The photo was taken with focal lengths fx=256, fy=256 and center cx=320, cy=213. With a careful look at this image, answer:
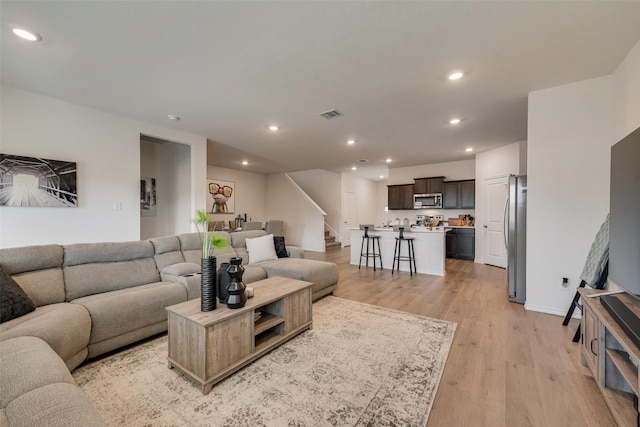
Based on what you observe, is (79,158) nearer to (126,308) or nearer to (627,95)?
(126,308)

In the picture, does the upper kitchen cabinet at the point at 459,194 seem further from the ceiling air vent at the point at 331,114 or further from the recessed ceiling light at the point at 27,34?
the recessed ceiling light at the point at 27,34

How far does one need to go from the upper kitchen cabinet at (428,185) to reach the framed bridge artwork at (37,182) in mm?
7517

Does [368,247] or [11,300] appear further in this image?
[368,247]

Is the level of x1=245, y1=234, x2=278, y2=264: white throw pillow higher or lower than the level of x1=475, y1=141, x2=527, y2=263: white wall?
lower

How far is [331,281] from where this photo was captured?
148 inches

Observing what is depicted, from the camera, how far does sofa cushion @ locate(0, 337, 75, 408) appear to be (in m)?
1.12

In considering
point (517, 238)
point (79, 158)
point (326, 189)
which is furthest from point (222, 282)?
point (326, 189)

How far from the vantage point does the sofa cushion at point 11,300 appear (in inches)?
72.7

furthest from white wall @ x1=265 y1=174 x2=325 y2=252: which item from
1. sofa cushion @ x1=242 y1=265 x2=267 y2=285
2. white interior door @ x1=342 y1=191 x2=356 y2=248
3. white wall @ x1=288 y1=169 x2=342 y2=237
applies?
sofa cushion @ x1=242 y1=265 x2=267 y2=285

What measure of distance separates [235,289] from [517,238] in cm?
367

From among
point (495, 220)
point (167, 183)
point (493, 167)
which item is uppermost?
point (493, 167)

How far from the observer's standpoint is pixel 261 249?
13.4 feet

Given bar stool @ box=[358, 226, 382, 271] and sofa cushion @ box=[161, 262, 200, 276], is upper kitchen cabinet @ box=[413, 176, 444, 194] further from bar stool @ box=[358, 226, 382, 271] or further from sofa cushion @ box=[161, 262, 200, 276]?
sofa cushion @ box=[161, 262, 200, 276]

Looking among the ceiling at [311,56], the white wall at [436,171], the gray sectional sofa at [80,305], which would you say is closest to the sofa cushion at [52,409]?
the gray sectional sofa at [80,305]
